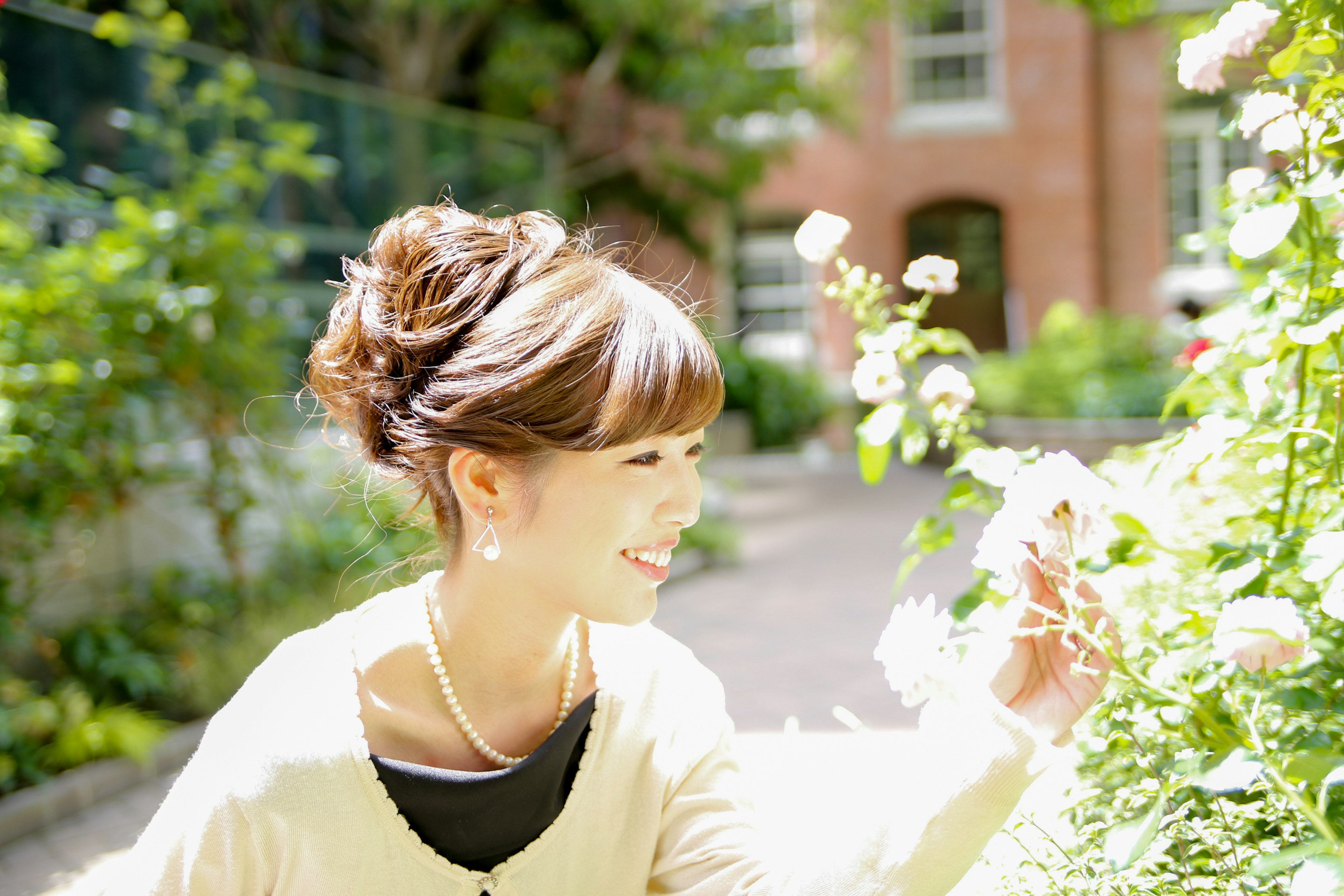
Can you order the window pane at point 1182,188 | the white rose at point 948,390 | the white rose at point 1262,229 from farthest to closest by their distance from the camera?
the window pane at point 1182,188, the white rose at point 948,390, the white rose at point 1262,229

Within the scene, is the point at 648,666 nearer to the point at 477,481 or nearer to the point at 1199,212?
the point at 477,481

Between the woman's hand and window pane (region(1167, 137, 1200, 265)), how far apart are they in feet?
50.0

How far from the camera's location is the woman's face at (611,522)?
1290 mm

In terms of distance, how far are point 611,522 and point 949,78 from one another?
49.4 ft

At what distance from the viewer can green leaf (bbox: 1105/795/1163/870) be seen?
3.02 ft

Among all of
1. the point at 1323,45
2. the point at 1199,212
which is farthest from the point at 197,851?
the point at 1199,212

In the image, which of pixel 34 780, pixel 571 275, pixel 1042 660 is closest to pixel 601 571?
pixel 571 275

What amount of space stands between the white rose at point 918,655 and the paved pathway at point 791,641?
0.52 feet

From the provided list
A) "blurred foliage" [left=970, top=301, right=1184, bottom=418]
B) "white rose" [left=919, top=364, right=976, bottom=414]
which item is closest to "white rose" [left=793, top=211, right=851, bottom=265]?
"white rose" [left=919, top=364, right=976, bottom=414]

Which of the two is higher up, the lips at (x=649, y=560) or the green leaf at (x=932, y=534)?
the lips at (x=649, y=560)

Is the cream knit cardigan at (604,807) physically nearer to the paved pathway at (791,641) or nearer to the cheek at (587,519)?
the paved pathway at (791,641)

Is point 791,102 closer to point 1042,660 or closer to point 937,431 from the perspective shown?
point 937,431

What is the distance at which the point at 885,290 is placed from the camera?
75.1 inches

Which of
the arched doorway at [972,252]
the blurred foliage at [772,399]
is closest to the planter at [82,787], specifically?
the blurred foliage at [772,399]
